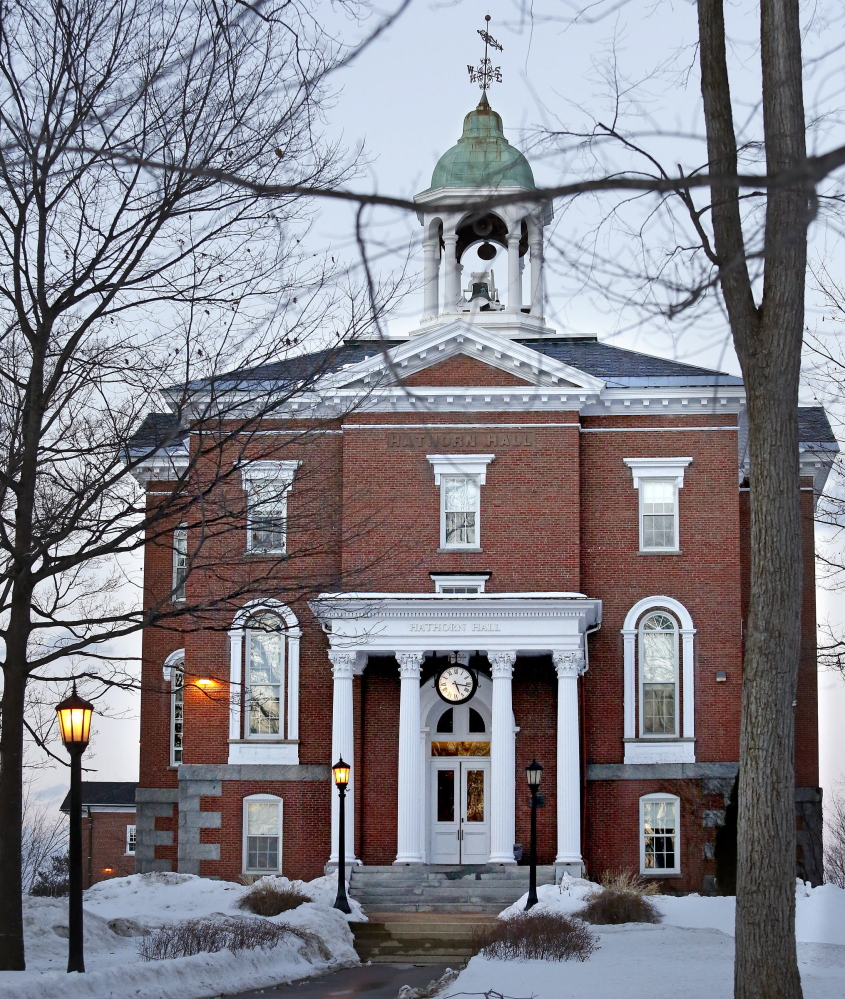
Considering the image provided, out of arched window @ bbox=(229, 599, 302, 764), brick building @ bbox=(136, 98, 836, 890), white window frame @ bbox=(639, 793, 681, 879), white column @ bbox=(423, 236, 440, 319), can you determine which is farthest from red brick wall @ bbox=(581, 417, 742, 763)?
arched window @ bbox=(229, 599, 302, 764)

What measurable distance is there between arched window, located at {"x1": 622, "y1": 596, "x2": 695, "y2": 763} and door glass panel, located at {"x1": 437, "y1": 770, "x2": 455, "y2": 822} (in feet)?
13.3

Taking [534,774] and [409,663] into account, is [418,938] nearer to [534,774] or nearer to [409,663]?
[534,774]

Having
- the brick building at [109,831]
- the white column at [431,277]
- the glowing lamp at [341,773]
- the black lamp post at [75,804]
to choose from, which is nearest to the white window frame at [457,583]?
the glowing lamp at [341,773]

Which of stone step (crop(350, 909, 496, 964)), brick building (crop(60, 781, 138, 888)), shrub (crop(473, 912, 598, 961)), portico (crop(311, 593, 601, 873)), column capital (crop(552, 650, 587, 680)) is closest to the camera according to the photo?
shrub (crop(473, 912, 598, 961))

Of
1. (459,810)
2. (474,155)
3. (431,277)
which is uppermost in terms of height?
(474,155)

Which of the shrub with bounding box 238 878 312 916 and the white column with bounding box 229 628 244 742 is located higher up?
the white column with bounding box 229 628 244 742

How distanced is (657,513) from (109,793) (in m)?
43.2

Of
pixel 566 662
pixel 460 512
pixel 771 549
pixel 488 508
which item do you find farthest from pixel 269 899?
pixel 771 549

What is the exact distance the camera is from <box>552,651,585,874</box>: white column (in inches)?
1289

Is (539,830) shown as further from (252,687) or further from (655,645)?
(252,687)

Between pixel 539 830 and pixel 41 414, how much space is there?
2004 centimetres

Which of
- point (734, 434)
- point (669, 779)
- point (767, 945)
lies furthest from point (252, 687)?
point (767, 945)

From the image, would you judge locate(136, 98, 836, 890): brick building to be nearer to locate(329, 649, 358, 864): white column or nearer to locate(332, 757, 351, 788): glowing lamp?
locate(329, 649, 358, 864): white column

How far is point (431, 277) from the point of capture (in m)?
38.0
